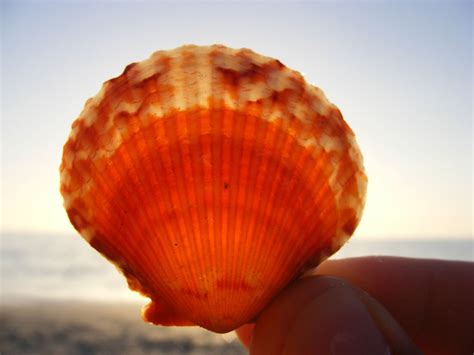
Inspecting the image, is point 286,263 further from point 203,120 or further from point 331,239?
point 203,120

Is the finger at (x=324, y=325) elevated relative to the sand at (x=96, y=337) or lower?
elevated

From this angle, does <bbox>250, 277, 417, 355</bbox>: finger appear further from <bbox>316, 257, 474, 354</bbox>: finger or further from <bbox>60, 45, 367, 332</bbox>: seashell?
<bbox>316, 257, 474, 354</bbox>: finger

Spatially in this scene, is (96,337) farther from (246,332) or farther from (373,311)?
(373,311)

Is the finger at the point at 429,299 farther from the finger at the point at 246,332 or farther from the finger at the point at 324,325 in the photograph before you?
the finger at the point at 324,325

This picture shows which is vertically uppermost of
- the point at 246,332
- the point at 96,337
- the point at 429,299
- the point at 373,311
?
the point at 373,311

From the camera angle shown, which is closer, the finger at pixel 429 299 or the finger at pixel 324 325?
the finger at pixel 324 325

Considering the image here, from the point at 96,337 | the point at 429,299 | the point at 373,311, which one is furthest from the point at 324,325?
the point at 96,337

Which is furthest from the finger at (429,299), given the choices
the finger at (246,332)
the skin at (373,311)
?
the finger at (246,332)

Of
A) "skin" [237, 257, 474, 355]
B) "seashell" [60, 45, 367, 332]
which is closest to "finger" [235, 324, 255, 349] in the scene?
"skin" [237, 257, 474, 355]
